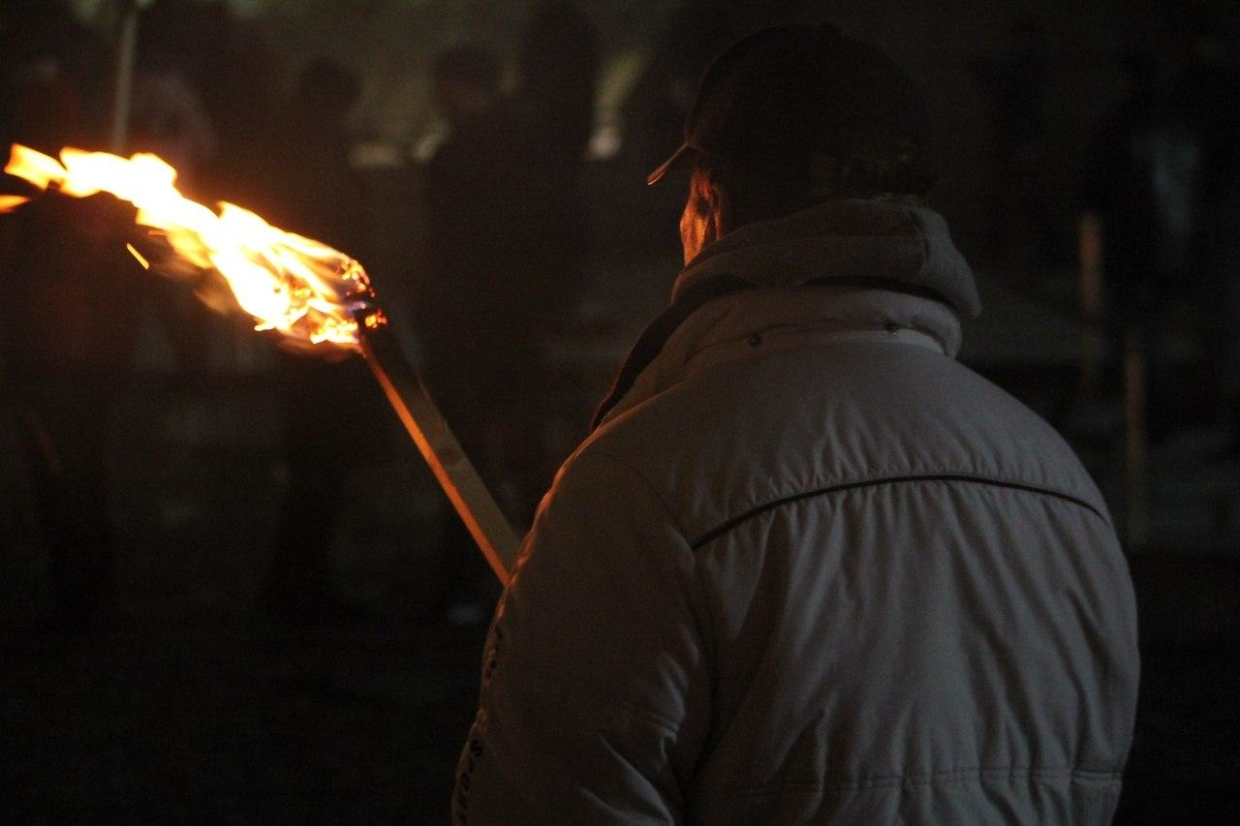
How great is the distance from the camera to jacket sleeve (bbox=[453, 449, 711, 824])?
157 cm

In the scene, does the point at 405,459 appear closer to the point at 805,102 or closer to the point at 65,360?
the point at 65,360

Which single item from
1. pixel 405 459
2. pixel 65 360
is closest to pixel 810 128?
pixel 65 360

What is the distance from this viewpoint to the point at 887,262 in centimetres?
169

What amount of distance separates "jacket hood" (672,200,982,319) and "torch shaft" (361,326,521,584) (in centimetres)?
49

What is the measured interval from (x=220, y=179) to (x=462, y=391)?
5.58 ft

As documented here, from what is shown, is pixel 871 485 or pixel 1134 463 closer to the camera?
pixel 871 485

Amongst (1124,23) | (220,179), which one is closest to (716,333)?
(220,179)

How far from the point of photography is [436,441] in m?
2.05

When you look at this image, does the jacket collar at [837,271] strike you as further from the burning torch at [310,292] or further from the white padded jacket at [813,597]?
the burning torch at [310,292]

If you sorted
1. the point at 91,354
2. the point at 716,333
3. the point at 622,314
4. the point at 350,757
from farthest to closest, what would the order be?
the point at 622,314
the point at 91,354
the point at 350,757
the point at 716,333

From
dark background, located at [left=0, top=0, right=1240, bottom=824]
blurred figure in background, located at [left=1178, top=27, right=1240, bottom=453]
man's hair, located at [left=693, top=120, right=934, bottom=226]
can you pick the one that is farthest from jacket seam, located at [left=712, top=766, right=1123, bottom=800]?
blurred figure in background, located at [left=1178, top=27, right=1240, bottom=453]

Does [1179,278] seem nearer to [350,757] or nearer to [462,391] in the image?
[462,391]

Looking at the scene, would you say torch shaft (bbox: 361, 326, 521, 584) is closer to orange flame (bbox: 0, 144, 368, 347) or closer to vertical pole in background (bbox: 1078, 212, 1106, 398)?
orange flame (bbox: 0, 144, 368, 347)

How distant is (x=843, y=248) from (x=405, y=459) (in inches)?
313
